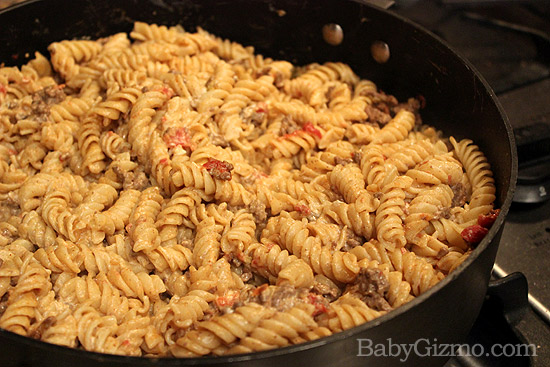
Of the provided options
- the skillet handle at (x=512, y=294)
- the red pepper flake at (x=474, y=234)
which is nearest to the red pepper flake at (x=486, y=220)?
the red pepper flake at (x=474, y=234)

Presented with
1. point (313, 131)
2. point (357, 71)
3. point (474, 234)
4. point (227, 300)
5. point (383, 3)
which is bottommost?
point (227, 300)

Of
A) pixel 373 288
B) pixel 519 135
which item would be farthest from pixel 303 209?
pixel 519 135

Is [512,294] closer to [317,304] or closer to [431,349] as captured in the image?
[431,349]

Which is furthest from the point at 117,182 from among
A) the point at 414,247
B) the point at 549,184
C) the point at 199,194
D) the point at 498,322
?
the point at 549,184

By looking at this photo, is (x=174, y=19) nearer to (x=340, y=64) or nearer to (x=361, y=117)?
(x=340, y=64)

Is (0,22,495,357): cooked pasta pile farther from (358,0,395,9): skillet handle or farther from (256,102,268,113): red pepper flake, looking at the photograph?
(358,0,395,9): skillet handle

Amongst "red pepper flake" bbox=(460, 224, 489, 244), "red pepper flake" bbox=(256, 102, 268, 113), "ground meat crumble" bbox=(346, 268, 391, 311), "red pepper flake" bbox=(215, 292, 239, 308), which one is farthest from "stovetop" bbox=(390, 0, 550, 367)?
"red pepper flake" bbox=(256, 102, 268, 113)

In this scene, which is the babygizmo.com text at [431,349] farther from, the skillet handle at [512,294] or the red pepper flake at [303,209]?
the red pepper flake at [303,209]
